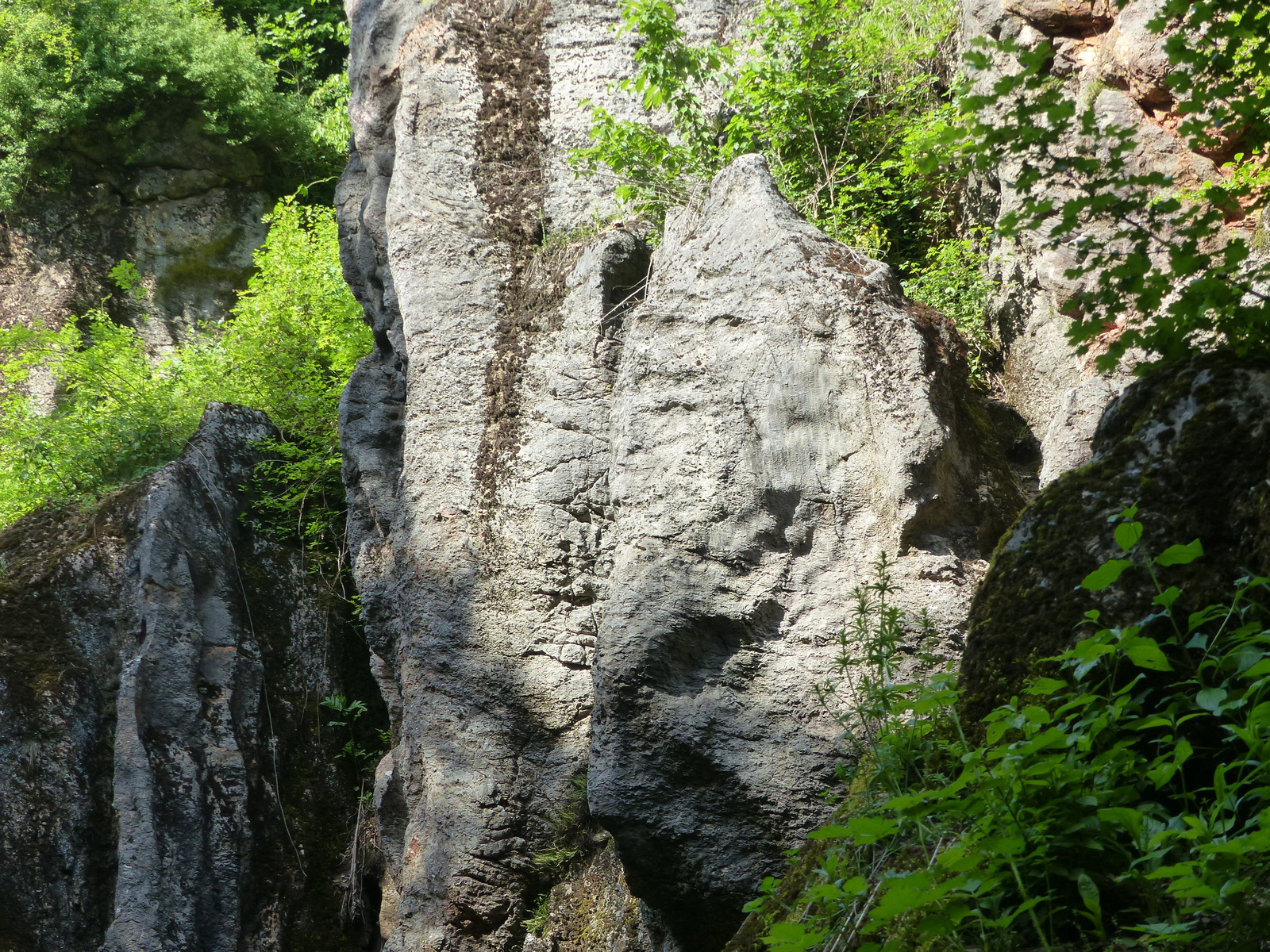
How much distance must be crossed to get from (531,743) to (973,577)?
276cm

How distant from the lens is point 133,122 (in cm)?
1433

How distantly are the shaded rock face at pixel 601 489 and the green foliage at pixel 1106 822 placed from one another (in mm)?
2205

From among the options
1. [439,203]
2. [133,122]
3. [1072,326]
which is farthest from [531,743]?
[133,122]

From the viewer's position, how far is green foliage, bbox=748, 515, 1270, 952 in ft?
5.54

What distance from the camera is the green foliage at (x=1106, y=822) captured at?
169 cm

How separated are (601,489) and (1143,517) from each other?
395 centimetres

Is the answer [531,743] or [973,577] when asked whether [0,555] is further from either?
[973,577]

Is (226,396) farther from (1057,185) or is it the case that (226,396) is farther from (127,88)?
(1057,185)

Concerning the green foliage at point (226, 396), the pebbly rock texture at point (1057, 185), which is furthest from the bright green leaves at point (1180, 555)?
the green foliage at point (226, 396)

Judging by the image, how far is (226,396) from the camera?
1066 cm

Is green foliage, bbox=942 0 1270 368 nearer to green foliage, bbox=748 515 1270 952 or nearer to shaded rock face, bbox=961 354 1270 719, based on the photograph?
shaded rock face, bbox=961 354 1270 719

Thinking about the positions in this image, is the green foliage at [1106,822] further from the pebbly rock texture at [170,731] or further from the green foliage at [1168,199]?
the pebbly rock texture at [170,731]

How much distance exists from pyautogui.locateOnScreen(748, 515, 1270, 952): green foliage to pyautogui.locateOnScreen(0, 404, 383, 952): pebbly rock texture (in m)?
6.57

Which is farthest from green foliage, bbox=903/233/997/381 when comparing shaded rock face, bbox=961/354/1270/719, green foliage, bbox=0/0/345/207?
green foliage, bbox=0/0/345/207
